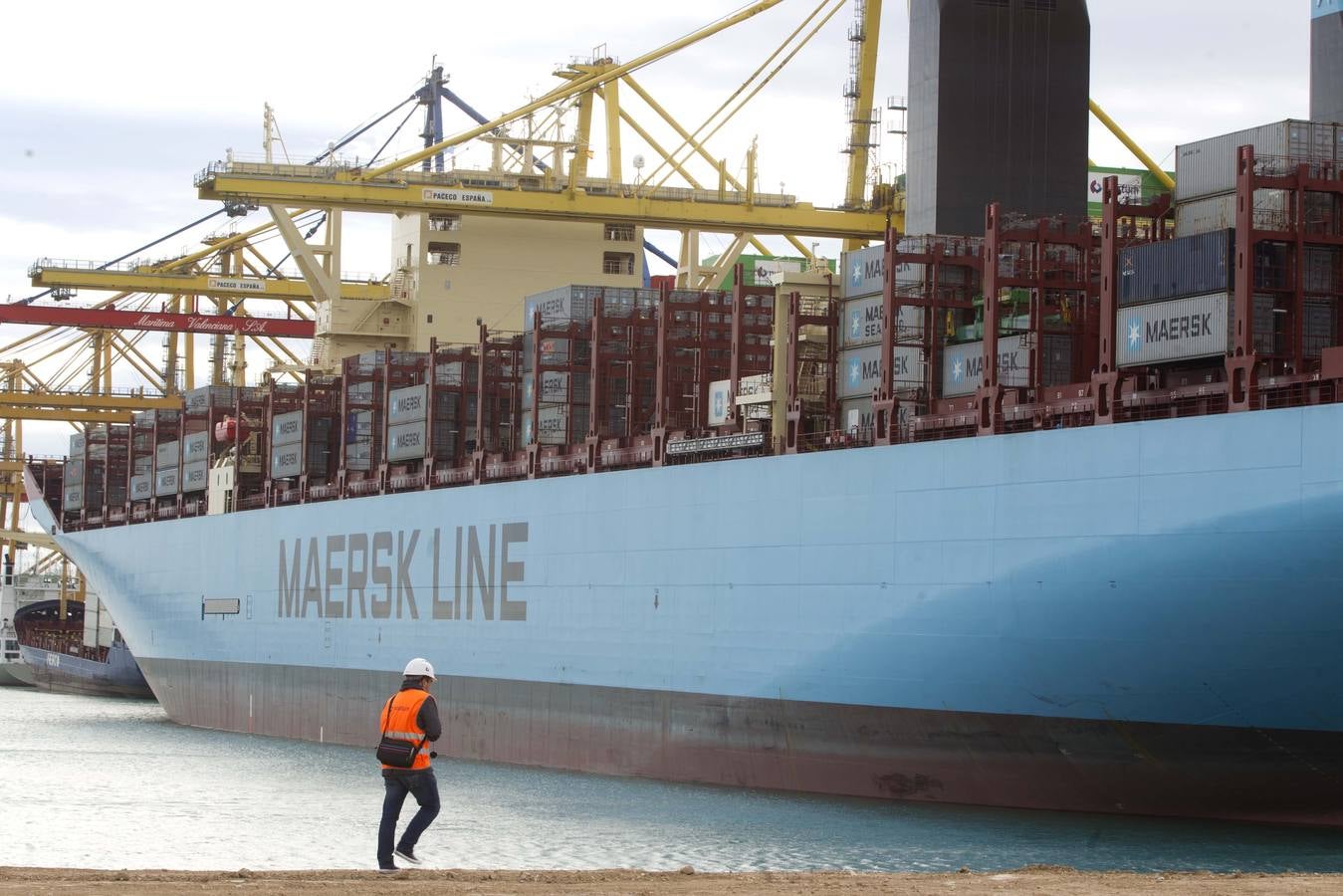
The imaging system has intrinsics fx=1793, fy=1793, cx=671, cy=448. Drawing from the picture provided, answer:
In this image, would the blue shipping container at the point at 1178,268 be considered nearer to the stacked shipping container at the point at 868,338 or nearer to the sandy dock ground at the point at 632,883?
the stacked shipping container at the point at 868,338

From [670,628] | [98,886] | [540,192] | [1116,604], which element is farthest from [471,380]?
[98,886]

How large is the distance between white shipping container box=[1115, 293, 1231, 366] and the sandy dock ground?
373 inches

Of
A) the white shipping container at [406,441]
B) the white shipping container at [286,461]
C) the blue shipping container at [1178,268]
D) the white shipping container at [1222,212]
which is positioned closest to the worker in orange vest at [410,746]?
the blue shipping container at [1178,268]

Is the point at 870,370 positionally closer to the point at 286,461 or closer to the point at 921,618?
the point at 921,618

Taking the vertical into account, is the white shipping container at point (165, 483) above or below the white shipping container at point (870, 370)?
below

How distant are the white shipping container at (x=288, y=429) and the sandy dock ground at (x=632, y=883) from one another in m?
31.5

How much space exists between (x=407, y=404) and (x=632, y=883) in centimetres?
2818

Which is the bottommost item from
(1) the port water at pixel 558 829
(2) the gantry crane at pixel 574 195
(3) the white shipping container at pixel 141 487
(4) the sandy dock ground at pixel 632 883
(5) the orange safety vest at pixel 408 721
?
(1) the port water at pixel 558 829

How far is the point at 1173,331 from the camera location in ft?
74.1

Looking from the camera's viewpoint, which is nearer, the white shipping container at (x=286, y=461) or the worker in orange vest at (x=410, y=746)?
the worker in orange vest at (x=410, y=746)

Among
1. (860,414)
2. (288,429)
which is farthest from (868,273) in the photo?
(288,429)

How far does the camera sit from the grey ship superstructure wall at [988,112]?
32.4 metres

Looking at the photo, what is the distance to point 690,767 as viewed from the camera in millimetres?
28938

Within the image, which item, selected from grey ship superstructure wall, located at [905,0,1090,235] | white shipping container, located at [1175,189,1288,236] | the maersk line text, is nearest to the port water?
the maersk line text
